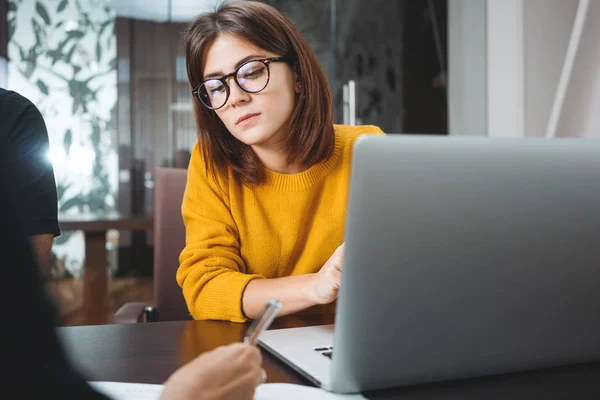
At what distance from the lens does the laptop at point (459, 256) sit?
458 mm

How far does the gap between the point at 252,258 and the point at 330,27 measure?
9.81 ft

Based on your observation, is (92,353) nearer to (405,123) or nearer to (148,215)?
(148,215)

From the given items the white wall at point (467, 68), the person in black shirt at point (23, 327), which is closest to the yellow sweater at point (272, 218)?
the person in black shirt at point (23, 327)

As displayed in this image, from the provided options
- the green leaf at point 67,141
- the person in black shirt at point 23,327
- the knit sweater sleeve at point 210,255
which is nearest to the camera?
the person in black shirt at point 23,327

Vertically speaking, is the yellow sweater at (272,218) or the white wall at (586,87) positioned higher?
the white wall at (586,87)

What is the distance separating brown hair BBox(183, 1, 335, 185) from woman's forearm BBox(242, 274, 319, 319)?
318mm

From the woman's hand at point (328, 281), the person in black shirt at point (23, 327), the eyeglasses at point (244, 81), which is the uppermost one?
the eyeglasses at point (244, 81)

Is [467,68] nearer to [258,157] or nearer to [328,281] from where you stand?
[258,157]

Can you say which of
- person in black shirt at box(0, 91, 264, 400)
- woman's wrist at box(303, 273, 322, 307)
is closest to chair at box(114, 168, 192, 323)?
woman's wrist at box(303, 273, 322, 307)

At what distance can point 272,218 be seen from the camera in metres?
1.17

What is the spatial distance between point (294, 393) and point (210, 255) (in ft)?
1.83

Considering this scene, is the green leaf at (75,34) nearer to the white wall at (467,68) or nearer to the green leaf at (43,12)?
the green leaf at (43,12)

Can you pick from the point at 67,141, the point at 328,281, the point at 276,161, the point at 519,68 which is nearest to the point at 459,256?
the point at 328,281

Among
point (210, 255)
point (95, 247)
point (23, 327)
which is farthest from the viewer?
point (95, 247)
